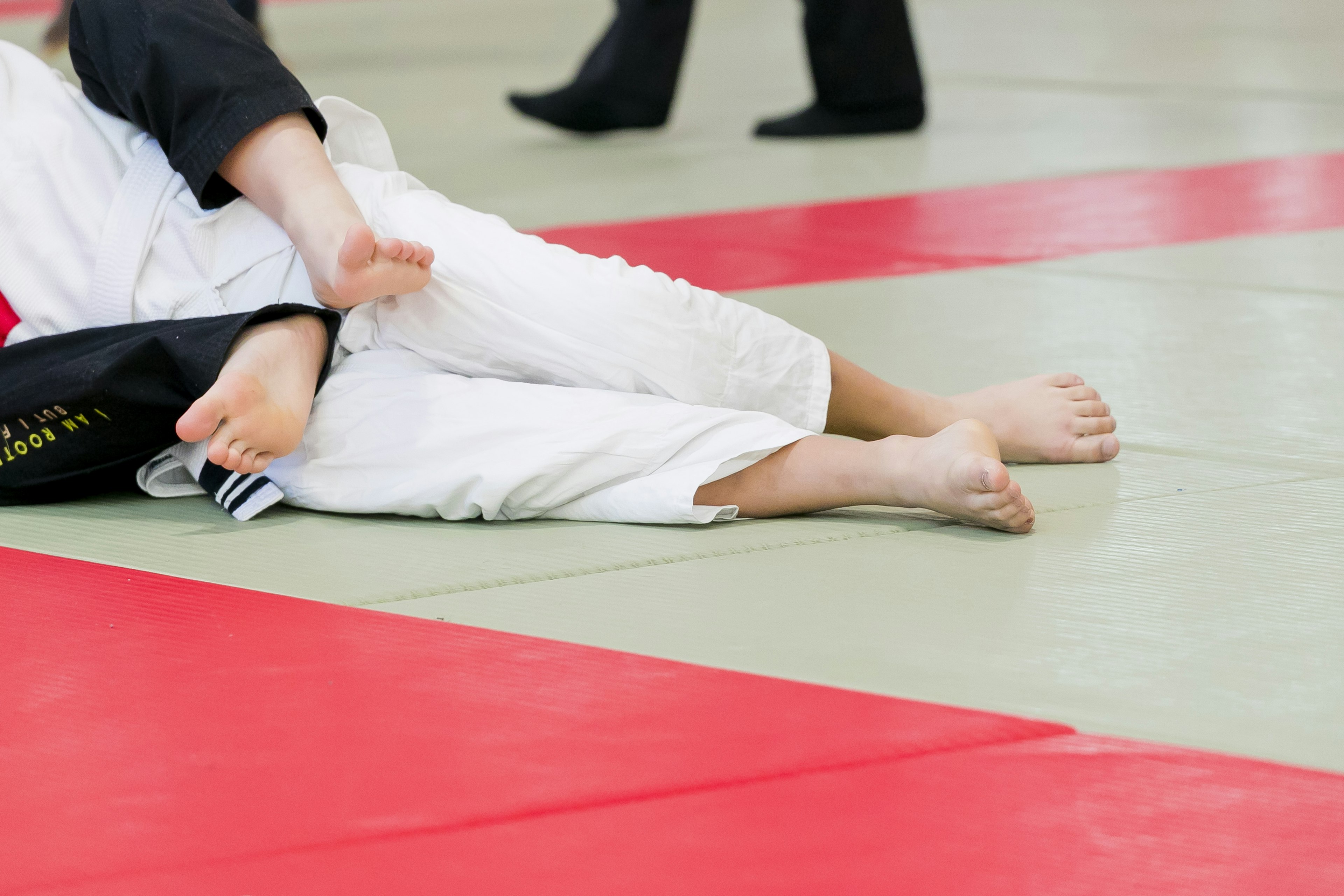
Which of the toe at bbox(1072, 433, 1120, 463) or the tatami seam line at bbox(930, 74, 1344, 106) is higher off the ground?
the toe at bbox(1072, 433, 1120, 463)

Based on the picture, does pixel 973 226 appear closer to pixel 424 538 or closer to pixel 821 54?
pixel 821 54

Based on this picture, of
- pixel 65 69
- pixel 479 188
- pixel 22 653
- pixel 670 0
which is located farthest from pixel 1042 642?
pixel 65 69

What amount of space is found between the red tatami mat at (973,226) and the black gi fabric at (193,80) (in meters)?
0.86

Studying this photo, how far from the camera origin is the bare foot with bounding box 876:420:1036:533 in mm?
1188

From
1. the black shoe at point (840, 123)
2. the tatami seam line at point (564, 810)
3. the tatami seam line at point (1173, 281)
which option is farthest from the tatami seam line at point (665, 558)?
the black shoe at point (840, 123)

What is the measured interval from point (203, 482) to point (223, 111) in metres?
0.32

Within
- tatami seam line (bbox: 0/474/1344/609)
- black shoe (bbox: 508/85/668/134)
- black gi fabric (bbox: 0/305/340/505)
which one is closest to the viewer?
tatami seam line (bbox: 0/474/1344/609)

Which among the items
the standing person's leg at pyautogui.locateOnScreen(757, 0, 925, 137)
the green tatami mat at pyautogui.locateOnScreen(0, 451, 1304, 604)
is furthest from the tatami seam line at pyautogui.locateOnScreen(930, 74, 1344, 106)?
the green tatami mat at pyautogui.locateOnScreen(0, 451, 1304, 604)

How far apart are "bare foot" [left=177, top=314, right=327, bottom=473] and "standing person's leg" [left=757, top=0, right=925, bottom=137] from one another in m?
2.31

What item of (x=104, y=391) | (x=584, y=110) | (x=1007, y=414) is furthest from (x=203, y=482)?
(x=584, y=110)

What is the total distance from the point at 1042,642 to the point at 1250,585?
0.20m

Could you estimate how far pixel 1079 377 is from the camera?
149 cm

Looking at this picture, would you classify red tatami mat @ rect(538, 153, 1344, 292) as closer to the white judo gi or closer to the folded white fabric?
the white judo gi

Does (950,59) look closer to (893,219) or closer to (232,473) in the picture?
(893,219)
